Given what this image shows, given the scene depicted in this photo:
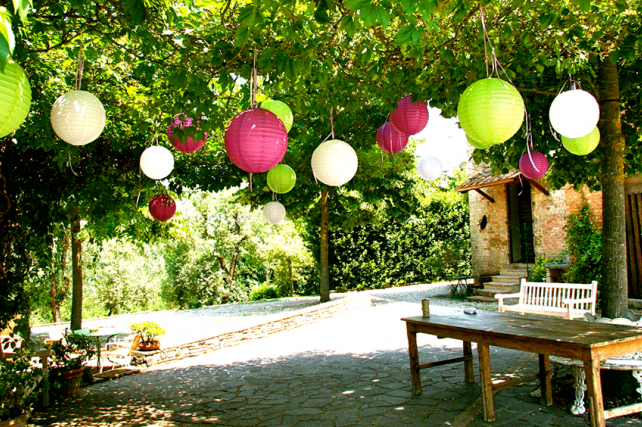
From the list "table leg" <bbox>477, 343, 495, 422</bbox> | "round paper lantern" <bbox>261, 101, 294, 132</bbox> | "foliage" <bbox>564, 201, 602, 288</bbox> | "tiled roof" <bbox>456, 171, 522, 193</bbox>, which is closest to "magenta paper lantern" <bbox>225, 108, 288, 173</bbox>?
"round paper lantern" <bbox>261, 101, 294, 132</bbox>

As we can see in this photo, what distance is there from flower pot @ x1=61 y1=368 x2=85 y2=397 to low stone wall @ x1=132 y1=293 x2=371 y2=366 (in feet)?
5.22

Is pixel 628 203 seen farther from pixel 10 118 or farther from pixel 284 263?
pixel 284 263

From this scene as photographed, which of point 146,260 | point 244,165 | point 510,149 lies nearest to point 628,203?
point 510,149

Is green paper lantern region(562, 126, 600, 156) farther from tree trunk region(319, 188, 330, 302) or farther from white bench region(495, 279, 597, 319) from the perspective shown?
tree trunk region(319, 188, 330, 302)

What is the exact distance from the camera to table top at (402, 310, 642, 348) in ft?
10.5

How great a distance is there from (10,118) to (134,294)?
2099cm

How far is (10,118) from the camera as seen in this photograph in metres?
1.92

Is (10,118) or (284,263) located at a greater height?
(10,118)

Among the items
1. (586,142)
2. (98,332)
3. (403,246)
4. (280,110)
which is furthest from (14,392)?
(403,246)

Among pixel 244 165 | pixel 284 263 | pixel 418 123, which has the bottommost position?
pixel 284 263

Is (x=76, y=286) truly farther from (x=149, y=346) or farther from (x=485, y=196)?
(x=485, y=196)

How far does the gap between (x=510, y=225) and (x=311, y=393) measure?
9.92 m

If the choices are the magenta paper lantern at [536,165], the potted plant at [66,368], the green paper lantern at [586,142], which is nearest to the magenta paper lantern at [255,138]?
the green paper lantern at [586,142]

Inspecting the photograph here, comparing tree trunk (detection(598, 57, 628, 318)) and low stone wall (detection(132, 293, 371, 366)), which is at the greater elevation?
tree trunk (detection(598, 57, 628, 318))
